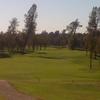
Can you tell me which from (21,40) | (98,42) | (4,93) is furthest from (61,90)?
(21,40)

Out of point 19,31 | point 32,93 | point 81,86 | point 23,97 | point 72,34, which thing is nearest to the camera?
point 23,97

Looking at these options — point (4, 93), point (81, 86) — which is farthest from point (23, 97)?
point (81, 86)

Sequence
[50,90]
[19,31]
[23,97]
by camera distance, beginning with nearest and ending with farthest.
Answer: [23,97] → [50,90] → [19,31]

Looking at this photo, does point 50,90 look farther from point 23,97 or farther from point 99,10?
point 99,10

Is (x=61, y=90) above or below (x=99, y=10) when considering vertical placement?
below

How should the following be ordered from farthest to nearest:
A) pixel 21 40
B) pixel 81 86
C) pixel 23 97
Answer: pixel 21 40
pixel 81 86
pixel 23 97

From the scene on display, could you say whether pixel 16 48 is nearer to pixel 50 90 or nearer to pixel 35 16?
pixel 35 16

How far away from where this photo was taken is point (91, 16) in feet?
416

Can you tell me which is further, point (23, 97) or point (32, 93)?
point (32, 93)

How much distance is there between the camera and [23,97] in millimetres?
34250

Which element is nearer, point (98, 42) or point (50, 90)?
point (50, 90)

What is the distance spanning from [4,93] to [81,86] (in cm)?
1173

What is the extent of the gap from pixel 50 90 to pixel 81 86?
18.2 feet

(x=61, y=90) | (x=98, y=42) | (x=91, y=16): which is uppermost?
(x=91, y=16)
